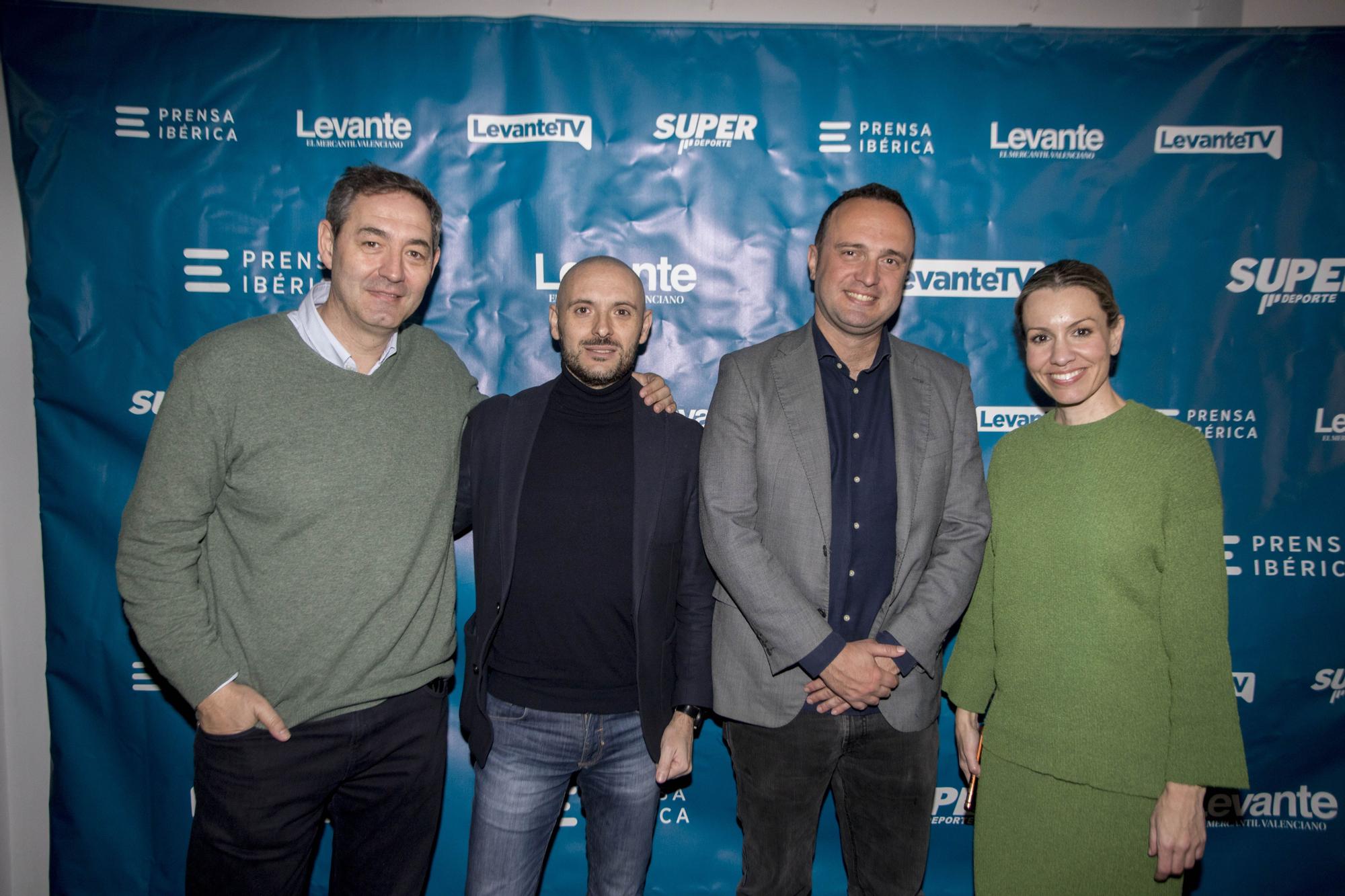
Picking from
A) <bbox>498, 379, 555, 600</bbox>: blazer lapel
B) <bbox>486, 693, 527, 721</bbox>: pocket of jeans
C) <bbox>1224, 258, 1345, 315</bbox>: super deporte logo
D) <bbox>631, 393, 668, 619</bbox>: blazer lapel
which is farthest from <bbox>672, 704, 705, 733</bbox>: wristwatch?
<bbox>1224, 258, 1345, 315</bbox>: super deporte logo

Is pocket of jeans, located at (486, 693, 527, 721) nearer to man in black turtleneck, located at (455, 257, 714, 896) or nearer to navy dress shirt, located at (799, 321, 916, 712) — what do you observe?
man in black turtleneck, located at (455, 257, 714, 896)

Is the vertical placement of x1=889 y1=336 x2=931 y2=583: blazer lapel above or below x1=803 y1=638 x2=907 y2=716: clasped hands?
above

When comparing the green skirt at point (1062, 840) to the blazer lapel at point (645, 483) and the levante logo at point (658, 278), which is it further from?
the levante logo at point (658, 278)

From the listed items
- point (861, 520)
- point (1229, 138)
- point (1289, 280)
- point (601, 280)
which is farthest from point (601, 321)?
point (1289, 280)

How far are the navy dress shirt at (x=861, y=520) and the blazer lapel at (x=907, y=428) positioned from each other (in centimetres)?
2

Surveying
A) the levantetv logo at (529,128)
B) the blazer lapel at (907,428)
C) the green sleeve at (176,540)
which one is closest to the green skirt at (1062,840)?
the blazer lapel at (907,428)

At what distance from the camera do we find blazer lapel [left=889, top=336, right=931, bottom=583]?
5.91ft

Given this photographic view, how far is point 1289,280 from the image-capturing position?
2479mm

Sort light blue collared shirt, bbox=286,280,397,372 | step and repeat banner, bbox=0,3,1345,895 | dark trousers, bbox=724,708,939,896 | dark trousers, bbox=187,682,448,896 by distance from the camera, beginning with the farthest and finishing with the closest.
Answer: step and repeat banner, bbox=0,3,1345,895 < dark trousers, bbox=724,708,939,896 < light blue collared shirt, bbox=286,280,397,372 < dark trousers, bbox=187,682,448,896

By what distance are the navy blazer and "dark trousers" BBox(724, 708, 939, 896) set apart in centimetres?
25

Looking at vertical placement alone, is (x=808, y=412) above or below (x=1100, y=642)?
above

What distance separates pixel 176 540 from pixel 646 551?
3.67 ft

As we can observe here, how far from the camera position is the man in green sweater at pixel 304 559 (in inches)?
61.3

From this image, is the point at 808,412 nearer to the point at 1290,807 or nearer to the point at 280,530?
the point at 280,530
